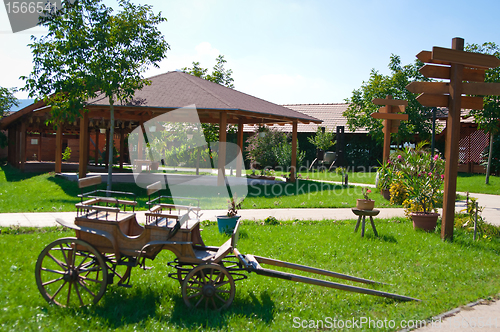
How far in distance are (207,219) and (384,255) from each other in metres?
4.42

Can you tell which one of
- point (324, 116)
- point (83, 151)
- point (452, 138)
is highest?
point (324, 116)

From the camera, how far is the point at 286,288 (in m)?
5.21

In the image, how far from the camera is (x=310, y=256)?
6.45 m

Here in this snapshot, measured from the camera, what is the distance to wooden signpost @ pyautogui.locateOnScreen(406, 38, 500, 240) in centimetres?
795

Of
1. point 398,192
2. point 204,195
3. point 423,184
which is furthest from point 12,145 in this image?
point 423,184

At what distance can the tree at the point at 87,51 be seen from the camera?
11305 mm

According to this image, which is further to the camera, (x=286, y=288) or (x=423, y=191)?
(x=423, y=191)

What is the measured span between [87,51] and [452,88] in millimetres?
10181

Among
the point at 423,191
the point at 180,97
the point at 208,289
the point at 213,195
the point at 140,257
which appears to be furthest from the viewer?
the point at 180,97

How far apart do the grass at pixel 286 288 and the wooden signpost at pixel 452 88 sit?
44.0 inches

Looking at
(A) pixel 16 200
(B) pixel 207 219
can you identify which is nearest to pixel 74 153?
(A) pixel 16 200

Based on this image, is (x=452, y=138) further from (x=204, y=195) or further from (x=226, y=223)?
(x=204, y=195)

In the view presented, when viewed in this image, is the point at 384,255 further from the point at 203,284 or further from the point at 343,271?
the point at 203,284

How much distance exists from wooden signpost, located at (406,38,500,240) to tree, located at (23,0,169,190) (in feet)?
27.2
